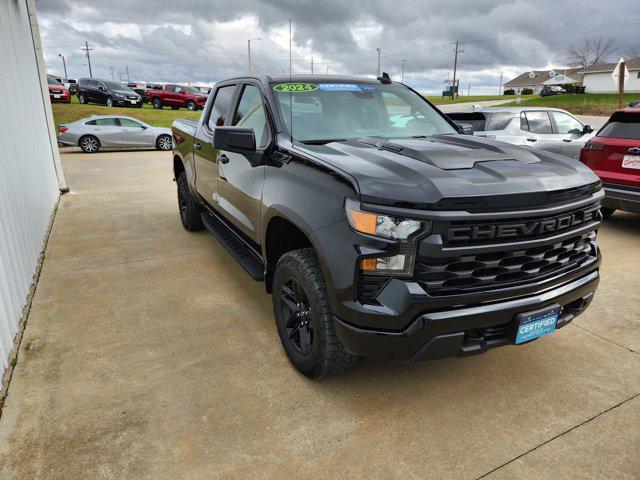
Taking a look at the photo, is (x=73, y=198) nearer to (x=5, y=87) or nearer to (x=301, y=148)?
(x=5, y=87)

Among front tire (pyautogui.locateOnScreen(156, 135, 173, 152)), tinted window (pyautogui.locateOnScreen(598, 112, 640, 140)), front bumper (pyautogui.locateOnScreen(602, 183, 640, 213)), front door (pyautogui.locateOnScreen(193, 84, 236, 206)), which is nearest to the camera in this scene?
front door (pyautogui.locateOnScreen(193, 84, 236, 206))

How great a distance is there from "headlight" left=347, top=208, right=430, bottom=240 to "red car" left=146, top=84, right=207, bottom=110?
91.5ft

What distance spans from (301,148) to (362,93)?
1164 mm

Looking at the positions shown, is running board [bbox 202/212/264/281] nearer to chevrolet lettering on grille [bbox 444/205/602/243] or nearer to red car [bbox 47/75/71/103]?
chevrolet lettering on grille [bbox 444/205/602/243]

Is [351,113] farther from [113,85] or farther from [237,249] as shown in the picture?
[113,85]

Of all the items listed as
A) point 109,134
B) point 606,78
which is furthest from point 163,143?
point 606,78

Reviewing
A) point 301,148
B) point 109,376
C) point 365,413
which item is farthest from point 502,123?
point 109,376

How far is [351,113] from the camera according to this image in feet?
11.2

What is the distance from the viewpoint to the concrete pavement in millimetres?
2146

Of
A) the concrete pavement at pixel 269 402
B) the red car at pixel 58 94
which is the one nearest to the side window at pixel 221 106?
the concrete pavement at pixel 269 402

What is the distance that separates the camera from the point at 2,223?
3.40 m

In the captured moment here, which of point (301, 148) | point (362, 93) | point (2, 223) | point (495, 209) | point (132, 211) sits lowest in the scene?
point (132, 211)

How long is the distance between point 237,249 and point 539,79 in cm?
10852

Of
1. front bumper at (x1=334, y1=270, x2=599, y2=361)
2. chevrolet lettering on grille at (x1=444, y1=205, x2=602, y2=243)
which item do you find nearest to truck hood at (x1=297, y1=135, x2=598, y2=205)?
chevrolet lettering on grille at (x1=444, y1=205, x2=602, y2=243)
